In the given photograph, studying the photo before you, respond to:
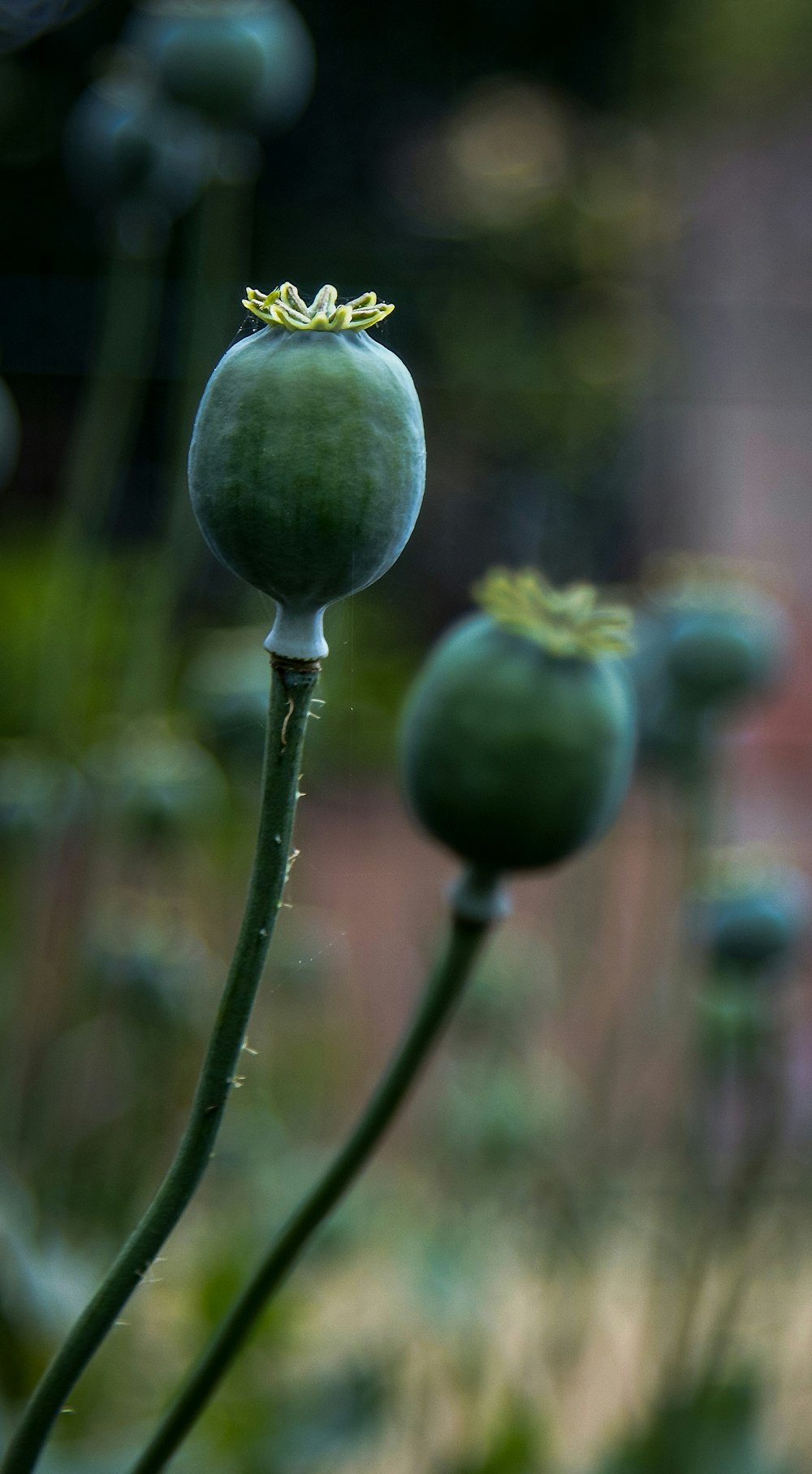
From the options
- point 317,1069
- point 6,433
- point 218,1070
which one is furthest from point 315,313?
point 317,1069

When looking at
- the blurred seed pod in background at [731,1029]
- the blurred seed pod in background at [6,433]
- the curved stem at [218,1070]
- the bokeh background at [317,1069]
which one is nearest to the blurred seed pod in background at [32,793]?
the bokeh background at [317,1069]

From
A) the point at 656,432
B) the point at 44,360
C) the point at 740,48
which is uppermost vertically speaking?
the point at 740,48

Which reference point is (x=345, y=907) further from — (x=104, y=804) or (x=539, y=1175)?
(x=104, y=804)

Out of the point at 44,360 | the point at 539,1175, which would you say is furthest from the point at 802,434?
the point at 539,1175

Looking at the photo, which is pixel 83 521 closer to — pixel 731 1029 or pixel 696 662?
pixel 696 662

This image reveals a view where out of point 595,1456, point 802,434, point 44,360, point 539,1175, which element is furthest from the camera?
point 802,434

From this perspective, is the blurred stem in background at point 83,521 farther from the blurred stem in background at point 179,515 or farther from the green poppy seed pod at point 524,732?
the green poppy seed pod at point 524,732
